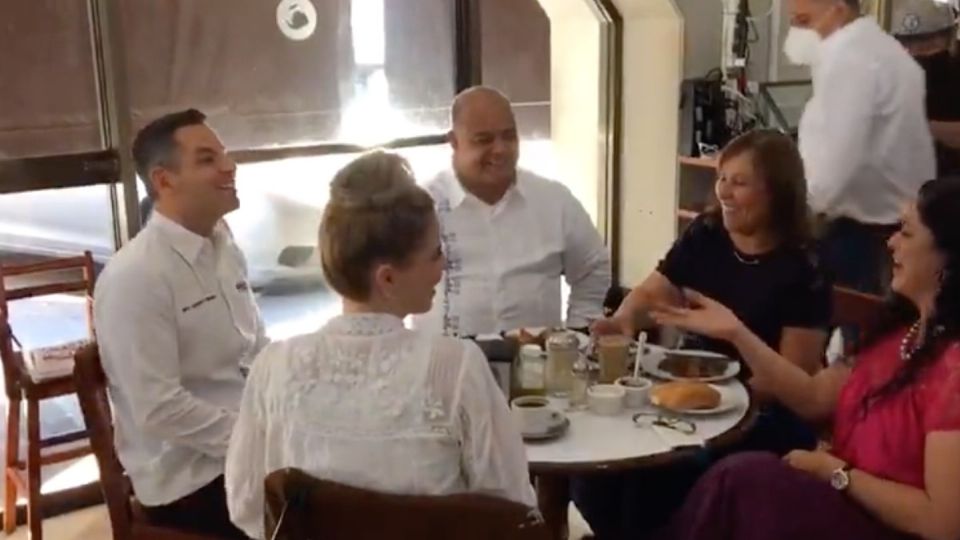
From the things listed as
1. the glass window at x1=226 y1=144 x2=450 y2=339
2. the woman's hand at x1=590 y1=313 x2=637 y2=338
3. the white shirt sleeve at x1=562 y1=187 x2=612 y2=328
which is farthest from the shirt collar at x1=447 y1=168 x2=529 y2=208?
the glass window at x1=226 y1=144 x2=450 y2=339

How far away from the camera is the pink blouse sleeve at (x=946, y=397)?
1.60m

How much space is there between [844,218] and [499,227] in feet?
3.79

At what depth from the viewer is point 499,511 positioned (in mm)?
1330

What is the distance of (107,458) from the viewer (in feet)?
6.46

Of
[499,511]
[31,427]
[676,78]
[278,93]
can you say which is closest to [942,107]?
[676,78]

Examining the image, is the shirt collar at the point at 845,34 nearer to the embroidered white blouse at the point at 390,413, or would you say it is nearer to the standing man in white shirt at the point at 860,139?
the standing man in white shirt at the point at 860,139

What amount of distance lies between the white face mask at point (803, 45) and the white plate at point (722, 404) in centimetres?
159

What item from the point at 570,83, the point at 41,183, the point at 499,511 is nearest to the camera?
the point at 499,511

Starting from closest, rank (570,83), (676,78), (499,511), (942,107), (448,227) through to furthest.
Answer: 1. (499,511)
2. (448,227)
3. (942,107)
4. (676,78)
5. (570,83)

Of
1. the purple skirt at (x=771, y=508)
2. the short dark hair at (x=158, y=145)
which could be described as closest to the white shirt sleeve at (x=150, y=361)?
the short dark hair at (x=158, y=145)

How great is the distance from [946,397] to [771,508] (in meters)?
0.32

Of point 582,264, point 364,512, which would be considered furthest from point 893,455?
point 582,264

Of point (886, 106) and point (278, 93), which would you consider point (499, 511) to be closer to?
point (886, 106)

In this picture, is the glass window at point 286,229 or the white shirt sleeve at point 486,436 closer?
the white shirt sleeve at point 486,436
